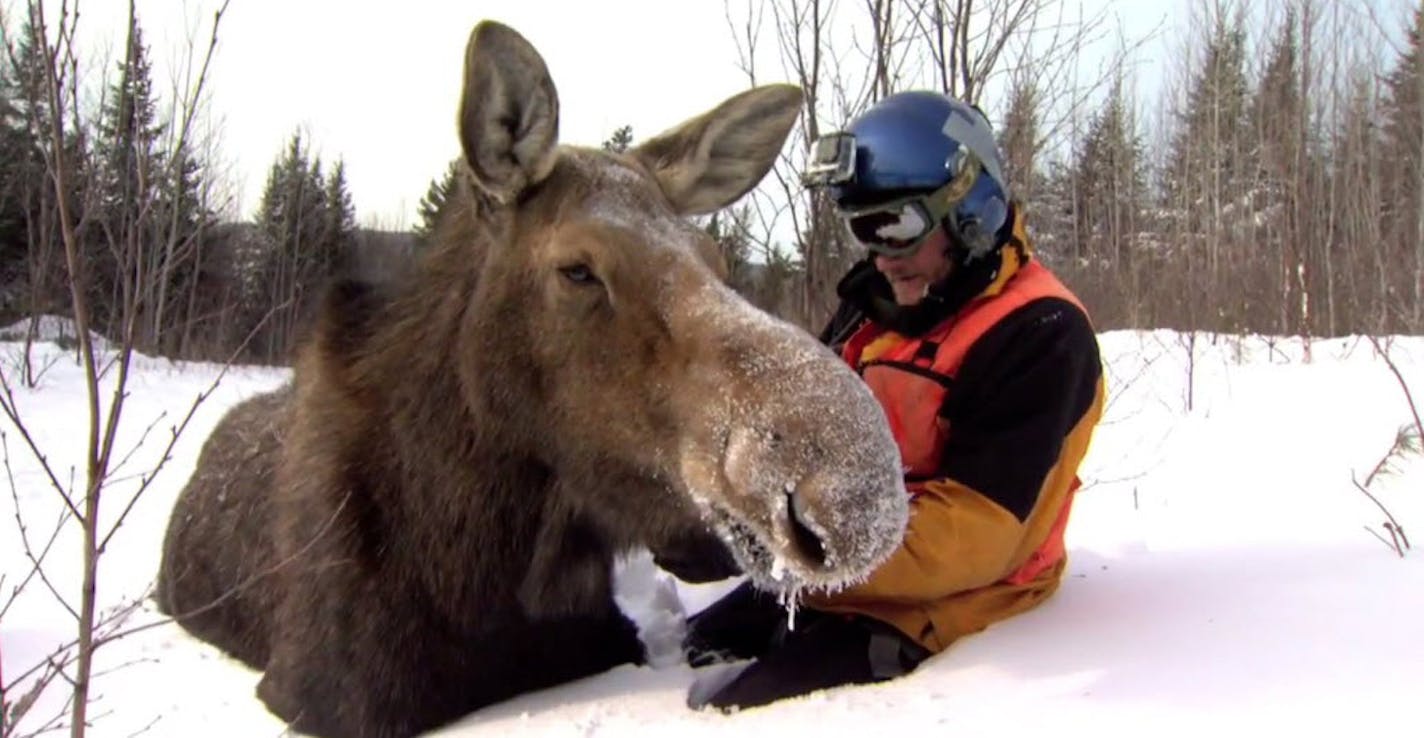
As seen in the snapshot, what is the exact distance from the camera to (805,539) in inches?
88.7

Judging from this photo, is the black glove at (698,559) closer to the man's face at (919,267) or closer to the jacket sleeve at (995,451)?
the jacket sleeve at (995,451)

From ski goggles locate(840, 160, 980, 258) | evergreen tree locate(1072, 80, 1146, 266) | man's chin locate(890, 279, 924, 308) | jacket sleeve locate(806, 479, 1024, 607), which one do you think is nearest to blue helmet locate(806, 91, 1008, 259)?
ski goggles locate(840, 160, 980, 258)

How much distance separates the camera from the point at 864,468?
2172 mm

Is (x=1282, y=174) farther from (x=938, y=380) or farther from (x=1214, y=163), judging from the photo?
(x=938, y=380)

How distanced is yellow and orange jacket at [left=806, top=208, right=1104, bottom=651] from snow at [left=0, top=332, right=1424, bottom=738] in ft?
0.51

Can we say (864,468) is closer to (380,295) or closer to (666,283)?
(666,283)

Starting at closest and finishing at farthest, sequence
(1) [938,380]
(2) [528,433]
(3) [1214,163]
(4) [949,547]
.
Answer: (4) [949,547] < (2) [528,433] < (1) [938,380] < (3) [1214,163]

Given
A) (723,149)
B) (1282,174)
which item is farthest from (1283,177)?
(723,149)

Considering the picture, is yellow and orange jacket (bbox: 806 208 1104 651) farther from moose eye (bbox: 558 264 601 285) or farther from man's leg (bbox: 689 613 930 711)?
moose eye (bbox: 558 264 601 285)

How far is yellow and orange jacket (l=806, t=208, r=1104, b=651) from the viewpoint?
115 inches

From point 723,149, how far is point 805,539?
6.34 feet

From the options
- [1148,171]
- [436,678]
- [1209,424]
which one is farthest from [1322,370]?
[1148,171]

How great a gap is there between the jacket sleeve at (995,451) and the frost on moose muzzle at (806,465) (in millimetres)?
637

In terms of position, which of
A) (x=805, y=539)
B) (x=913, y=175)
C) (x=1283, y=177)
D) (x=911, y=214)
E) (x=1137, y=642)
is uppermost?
(x=1283, y=177)
